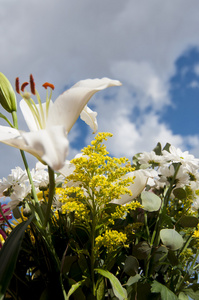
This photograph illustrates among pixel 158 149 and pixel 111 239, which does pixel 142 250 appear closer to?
pixel 111 239

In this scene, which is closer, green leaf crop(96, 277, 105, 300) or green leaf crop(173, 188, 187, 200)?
green leaf crop(96, 277, 105, 300)

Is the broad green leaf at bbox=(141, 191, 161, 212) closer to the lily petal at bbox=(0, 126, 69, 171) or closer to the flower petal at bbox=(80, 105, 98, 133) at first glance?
the flower petal at bbox=(80, 105, 98, 133)

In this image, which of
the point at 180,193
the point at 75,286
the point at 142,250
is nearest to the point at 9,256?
the point at 75,286

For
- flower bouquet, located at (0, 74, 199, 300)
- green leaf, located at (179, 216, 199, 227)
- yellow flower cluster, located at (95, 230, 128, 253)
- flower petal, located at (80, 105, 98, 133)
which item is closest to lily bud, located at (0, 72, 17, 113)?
flower bouquet, located at (0, 74, 199, 300)

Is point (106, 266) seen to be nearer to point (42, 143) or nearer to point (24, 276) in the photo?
point (24, 276)

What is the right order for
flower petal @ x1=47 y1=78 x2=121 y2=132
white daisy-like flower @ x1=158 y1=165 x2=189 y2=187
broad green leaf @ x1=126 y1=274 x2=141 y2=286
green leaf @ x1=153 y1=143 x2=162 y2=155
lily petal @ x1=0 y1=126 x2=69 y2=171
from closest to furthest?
lily petal @ x1=0 y1=126 x2=69 y2=171, flower petal @ x1=47 y1=78 x2=121 y2=132, broad green leaf @ x1=126 y1=274 x2=141 y2=286, white daisy-like flower @ x1=158 y1=165 x2=189 y2=187, green leaf @ x1=153 y1=143 x2=162 y2=155

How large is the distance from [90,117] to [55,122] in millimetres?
103

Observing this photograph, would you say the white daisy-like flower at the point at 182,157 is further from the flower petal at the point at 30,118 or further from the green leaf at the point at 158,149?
the flower petal at the point at 30,118

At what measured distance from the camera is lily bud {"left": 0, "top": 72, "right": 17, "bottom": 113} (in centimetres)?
48

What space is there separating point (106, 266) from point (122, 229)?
0.07 m

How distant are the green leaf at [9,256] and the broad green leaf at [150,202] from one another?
203 millimetres

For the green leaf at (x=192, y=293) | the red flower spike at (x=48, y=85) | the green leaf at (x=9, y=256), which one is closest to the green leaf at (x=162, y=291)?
the green leaf at (x=192, y=293)

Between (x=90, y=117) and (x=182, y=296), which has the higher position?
(x=90, y=117)

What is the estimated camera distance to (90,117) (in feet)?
1.64
